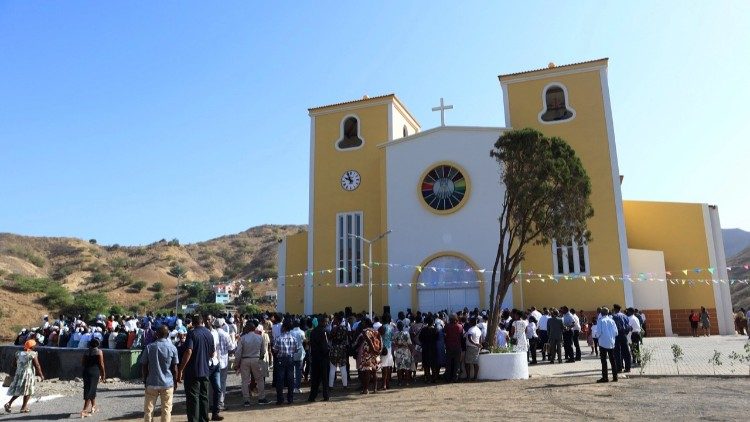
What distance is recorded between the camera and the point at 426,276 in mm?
26625

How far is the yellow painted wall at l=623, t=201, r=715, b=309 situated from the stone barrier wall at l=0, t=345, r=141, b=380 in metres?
22.9

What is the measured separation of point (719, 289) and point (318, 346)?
22.3 meters

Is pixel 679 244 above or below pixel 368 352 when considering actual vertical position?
above

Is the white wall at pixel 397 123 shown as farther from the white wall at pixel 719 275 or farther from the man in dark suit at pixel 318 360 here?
the man in dark suit at pixel 318 360

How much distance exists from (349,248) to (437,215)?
5.06 m

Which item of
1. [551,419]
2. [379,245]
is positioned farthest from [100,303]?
[551,419]

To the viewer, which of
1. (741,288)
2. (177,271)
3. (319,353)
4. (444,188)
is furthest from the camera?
(177,271)

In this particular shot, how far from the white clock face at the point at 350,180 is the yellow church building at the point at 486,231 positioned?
0.06m

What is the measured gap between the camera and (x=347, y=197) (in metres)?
30.0

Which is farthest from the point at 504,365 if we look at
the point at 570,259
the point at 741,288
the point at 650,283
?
the point at 741,288

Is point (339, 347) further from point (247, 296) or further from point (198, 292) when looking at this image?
point (247, 296)

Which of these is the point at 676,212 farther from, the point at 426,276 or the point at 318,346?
the point at 318,346

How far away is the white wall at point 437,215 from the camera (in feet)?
85.6

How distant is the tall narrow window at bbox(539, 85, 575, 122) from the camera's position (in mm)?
27219
